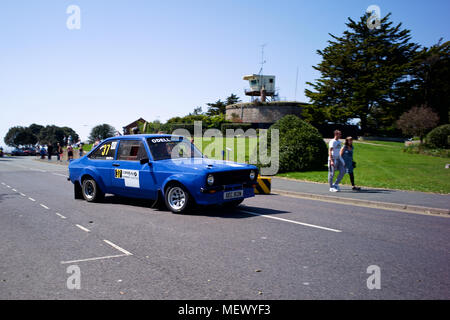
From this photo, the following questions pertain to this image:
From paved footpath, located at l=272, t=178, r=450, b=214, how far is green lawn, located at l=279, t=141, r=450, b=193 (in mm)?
1373

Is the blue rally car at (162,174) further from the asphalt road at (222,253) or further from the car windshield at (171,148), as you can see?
the asphalt road at (222,253)

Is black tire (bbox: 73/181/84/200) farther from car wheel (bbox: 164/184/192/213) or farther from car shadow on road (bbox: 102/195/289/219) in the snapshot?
car wheel (bbox: 164/184/192/213)

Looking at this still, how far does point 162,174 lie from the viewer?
8047mm

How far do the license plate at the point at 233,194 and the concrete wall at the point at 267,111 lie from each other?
4443 centimetres

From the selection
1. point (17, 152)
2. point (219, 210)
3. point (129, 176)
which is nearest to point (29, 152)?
point (17, 152)

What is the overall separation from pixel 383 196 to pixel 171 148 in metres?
6.59

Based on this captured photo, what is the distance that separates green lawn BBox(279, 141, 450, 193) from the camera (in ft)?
45.1

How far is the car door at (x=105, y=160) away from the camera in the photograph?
9336 millimetres

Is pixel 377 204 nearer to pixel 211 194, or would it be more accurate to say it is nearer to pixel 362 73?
pixel 211 194

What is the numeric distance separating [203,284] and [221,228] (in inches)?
108

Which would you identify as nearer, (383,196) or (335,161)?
(383,196)

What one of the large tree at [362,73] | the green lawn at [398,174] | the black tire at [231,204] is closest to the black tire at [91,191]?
the black tire at [231,204]

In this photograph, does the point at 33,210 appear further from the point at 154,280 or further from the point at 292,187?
the point at 292,187

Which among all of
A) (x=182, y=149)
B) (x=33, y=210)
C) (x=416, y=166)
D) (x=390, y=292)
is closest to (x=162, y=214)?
(x=182, y=149)
